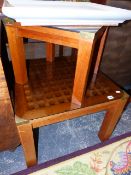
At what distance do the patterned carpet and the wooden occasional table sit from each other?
11 centimetres

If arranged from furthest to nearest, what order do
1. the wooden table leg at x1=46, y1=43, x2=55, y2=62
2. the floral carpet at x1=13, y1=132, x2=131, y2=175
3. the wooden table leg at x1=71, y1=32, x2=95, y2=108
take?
the wooden table leg at x1=46, y1=43, x2=55, y2=62
the floral carpet at x1=13, y1=132, x2=131, y2=175
the wooden table leg at x1=71, y1=32, x2=95, y2=108

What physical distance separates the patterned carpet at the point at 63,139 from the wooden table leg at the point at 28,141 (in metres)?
0.12

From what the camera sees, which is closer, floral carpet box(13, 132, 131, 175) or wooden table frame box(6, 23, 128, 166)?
wooden table frame box(6, 23, 128, 166)

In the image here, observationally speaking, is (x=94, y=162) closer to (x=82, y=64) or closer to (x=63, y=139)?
(x=63, y=139)

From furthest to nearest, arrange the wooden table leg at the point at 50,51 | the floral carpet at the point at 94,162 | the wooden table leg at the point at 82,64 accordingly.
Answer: the wooden table leg at the point at 50,51 < the floral carpet at the point at 94,162 < the wooden table leg at the point at 82,64

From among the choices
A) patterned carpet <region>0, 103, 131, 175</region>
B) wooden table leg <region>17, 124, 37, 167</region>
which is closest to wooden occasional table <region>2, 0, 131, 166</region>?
wooden table leg <region>17, 124, 37, 167</region>

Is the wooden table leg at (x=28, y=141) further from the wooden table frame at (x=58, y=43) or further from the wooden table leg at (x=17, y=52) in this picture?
the wooden table leg at (x=17, y=52)

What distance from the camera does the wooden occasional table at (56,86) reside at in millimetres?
622

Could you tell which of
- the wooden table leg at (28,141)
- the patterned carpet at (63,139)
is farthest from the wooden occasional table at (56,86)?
the patterned carpet at (63,139)

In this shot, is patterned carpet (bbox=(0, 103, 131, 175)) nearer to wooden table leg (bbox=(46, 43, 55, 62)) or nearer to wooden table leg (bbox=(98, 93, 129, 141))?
wooden table leg (bbox=(98, 93, 129, 141))

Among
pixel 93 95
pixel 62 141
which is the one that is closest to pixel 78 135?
pixel 62 141

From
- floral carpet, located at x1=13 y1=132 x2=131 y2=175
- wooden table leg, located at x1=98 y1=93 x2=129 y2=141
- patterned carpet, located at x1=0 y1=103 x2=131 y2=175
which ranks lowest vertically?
patterned carpet, located at x1=0 y1=103 x2=131 y2=175

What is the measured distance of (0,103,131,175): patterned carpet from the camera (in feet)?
3.04

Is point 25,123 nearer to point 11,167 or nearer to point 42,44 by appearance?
point 11,167
